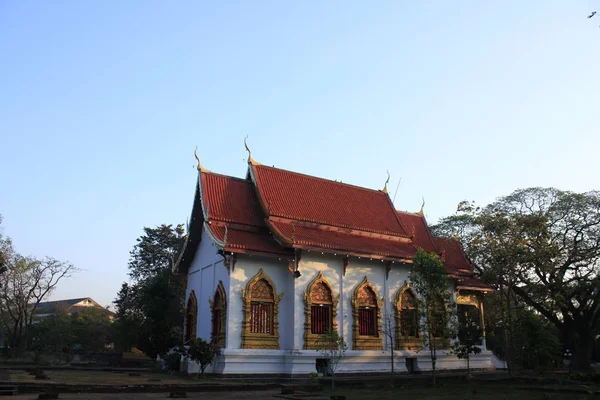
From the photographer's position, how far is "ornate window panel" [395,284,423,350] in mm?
21109

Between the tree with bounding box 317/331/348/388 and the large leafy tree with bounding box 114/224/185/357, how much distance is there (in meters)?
7.52

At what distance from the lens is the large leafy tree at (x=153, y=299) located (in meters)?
26.5

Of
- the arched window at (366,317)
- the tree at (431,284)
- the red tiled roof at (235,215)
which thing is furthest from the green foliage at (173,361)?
the tree at (431,284)

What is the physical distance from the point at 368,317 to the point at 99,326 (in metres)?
40.5

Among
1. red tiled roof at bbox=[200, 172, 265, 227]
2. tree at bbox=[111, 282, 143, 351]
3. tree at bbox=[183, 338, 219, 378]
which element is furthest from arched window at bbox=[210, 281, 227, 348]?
tree at bbox=[111, 282, 143, 351]

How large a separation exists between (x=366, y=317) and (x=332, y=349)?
3184mm

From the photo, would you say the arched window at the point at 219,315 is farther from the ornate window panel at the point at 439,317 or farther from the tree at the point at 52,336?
the tree at the point at 52,336

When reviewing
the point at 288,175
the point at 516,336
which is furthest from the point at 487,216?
the point at 288,175

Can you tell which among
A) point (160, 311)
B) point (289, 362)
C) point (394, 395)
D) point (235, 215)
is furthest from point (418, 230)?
point (160, 311)

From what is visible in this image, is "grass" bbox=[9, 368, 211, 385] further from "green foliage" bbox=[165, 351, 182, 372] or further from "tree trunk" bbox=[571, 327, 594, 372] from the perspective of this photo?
"tree trunk" bbox=[571, 327, 594, 372]

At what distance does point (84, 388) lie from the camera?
13562 millimetres

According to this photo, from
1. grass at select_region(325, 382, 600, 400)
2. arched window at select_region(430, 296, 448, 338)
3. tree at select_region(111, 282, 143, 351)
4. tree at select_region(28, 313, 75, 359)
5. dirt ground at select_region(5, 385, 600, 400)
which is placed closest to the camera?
dirt ground at select_region(5, 385, 600, 400)

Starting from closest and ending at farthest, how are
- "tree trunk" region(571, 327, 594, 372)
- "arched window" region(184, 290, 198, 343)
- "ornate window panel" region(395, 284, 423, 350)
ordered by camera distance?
"ornate window panel" region(395, 284, 423, 350) < "arched window" region(184, 290, 198, 343) < "tree trunk" region(571, 327, 594, 372)

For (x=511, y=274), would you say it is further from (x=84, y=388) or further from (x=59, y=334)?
(x=59, y=334)
